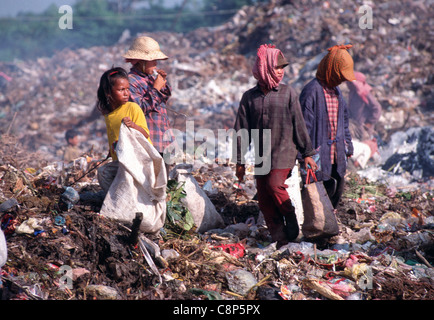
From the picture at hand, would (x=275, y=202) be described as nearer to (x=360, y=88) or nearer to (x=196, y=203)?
(x=196, y=203)

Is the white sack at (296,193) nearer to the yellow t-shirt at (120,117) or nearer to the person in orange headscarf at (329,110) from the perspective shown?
the person in orange headscarf at (329,110)

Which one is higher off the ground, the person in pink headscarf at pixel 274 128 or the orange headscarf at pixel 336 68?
the orange headscarf at pixel 336 68

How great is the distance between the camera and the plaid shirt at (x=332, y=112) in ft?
11.6

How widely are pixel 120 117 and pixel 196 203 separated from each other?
3.34 feet

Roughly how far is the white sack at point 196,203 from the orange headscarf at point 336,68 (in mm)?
1409

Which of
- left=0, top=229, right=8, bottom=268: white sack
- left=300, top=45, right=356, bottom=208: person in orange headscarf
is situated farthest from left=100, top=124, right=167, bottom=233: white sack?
left=300, top=45, right=356, bottom=208: person in orange headscarf

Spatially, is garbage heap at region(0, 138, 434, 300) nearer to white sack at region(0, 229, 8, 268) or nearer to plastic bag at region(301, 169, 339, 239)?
white sack at region(0, 229, 8, 268)

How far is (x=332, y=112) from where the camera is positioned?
3543 millimetres

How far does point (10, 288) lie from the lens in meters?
2.49

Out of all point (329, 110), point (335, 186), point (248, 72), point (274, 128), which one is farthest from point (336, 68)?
point (248, 72)

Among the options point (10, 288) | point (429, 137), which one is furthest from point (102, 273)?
point (429, 137)

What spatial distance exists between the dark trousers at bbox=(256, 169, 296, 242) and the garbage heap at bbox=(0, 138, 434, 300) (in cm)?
16

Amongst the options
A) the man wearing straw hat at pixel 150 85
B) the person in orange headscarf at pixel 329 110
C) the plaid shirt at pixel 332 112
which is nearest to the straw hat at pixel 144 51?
the man wearing straw hat at pixel 150 85
